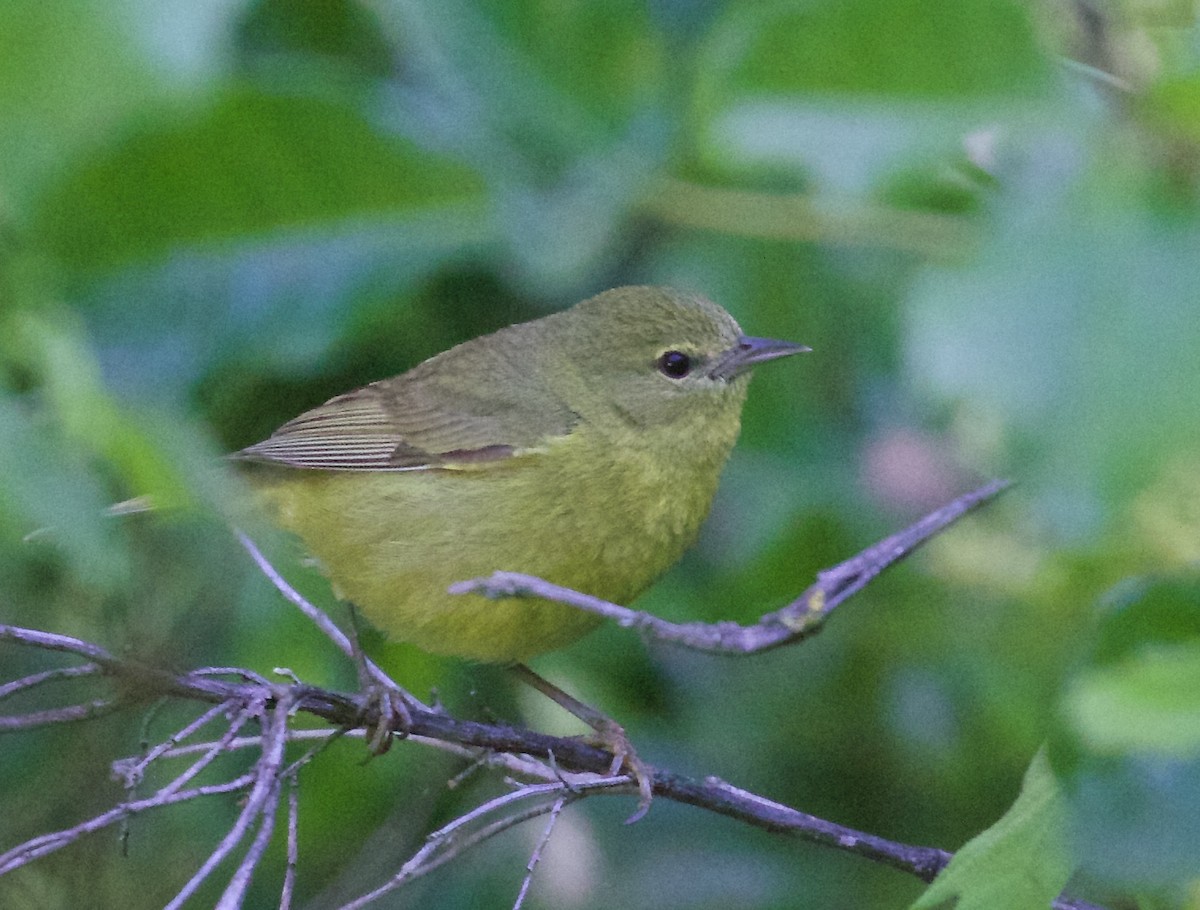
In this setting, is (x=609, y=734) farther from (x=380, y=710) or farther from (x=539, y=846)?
(x=539, y=846)

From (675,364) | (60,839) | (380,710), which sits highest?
(60,839)

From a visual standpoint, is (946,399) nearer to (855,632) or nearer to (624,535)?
(624,535)

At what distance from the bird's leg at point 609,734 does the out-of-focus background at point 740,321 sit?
0.25ft

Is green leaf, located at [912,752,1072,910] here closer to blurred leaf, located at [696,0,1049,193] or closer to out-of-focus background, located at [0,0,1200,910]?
out-of-focus background, located at [0,0,1200,910]

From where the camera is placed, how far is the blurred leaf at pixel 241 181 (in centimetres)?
296

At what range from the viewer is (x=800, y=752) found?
419cm

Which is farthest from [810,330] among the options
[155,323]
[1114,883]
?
[1114,883]

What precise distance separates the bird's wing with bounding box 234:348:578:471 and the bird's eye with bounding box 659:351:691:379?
0.38 meters

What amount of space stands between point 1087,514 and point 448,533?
8.69 ft

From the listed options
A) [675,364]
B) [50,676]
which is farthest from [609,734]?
[50,676]

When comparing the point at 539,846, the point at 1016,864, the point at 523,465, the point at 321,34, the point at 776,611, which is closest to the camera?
the point at 1016,864

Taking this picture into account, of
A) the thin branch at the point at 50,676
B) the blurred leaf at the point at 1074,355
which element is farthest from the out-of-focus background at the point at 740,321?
the thin branch at the point at 50,676

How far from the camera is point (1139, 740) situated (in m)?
1.35

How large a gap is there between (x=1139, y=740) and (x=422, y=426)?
317 cm
